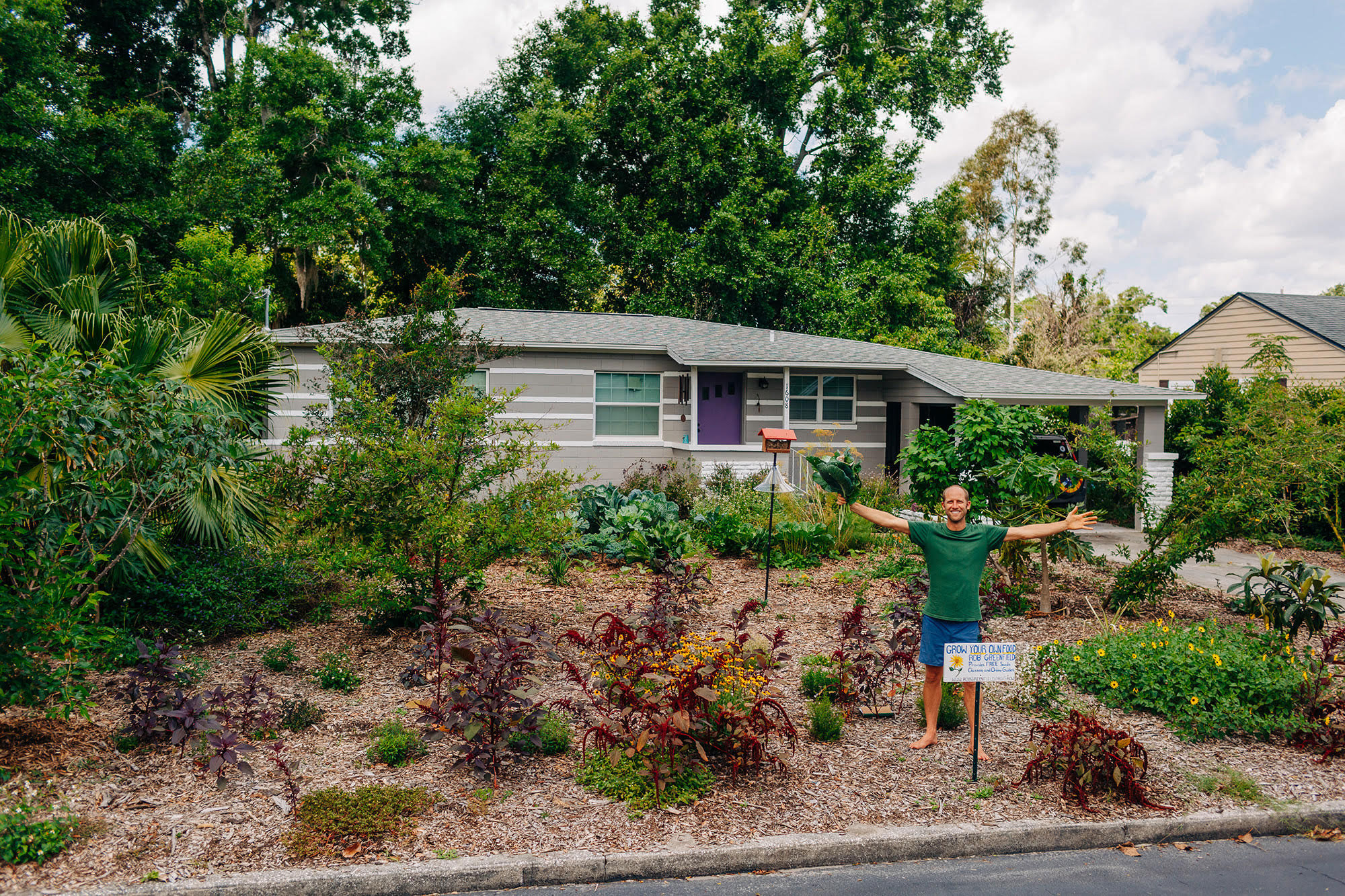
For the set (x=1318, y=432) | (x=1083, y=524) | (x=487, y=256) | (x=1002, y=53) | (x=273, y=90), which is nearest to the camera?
(x=1083, y=524)

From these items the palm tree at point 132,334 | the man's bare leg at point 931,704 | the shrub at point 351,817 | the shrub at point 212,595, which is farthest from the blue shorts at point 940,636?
the shrub at point 212,595

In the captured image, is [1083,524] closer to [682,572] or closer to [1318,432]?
[682,572]

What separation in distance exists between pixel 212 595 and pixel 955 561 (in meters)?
6.25

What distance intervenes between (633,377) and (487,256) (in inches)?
456

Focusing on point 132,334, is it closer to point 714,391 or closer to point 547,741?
point 547,741

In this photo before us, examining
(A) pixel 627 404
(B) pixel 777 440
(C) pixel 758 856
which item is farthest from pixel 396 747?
(A) pixel 627 404

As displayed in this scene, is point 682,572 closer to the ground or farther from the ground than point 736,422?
closer to the ground

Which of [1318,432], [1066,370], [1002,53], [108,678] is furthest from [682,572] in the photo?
[1002,53]


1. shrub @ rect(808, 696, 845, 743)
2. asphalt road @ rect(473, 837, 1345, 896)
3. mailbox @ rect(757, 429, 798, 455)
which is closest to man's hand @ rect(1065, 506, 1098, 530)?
asphalt road @ rect(473, 837, 1345, 896)

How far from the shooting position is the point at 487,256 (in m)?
26.7

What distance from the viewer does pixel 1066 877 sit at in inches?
166

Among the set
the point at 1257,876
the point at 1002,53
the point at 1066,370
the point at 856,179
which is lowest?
the point at 1257,876

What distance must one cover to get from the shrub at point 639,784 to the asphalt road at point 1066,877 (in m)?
0.55

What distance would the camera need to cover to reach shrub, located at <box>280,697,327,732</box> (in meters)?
5.52
